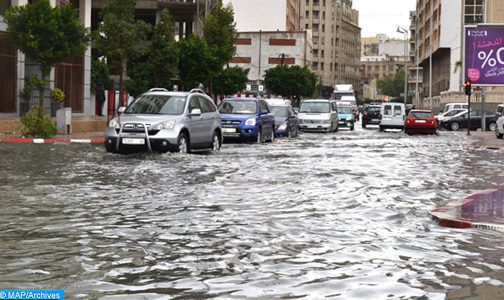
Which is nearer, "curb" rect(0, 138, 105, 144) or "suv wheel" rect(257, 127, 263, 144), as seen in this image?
"curb" rect(0, 138, 105, 144)

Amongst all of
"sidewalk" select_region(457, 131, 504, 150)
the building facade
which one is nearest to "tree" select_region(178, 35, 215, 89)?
"sidewalk" select_region(457, 131, 504, 150)

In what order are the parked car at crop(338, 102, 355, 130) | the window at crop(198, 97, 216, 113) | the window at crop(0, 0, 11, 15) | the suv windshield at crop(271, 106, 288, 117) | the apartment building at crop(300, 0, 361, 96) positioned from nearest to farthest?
the window at crop(198, 97, 216, 113) < the window at crop(0, 0, 11, 15) < the suv windshield at crop(271, 106, 288, 117) < the parked car at crop(338, 102, 355, 130) < the apartment building at crop(300, 0, 361, 96)

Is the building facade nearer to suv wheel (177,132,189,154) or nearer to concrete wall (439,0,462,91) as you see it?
concrete wall (439,0,462,91)

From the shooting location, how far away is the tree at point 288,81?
111 meters

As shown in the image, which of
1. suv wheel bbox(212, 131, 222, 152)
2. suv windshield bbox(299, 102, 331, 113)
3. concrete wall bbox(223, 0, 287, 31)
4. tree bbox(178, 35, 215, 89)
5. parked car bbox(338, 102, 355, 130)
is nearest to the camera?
suv wheel bbox(212, 131, 222, 152)

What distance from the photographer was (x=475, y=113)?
58.6 meters

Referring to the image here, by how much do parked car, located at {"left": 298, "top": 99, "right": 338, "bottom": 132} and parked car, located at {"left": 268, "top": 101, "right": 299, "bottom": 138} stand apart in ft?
21.0

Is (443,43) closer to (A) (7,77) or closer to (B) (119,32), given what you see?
(B) (119,32)

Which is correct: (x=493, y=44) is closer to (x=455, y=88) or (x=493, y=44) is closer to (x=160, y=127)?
Answer: (x=160, y=127)

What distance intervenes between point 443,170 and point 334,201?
750 centimetres

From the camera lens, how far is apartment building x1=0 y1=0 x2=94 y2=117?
35.1 meters

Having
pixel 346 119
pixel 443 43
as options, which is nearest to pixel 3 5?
pixel 346 119

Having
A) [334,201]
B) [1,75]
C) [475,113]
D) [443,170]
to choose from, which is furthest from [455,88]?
[334,201]

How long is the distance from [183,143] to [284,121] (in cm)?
1655
